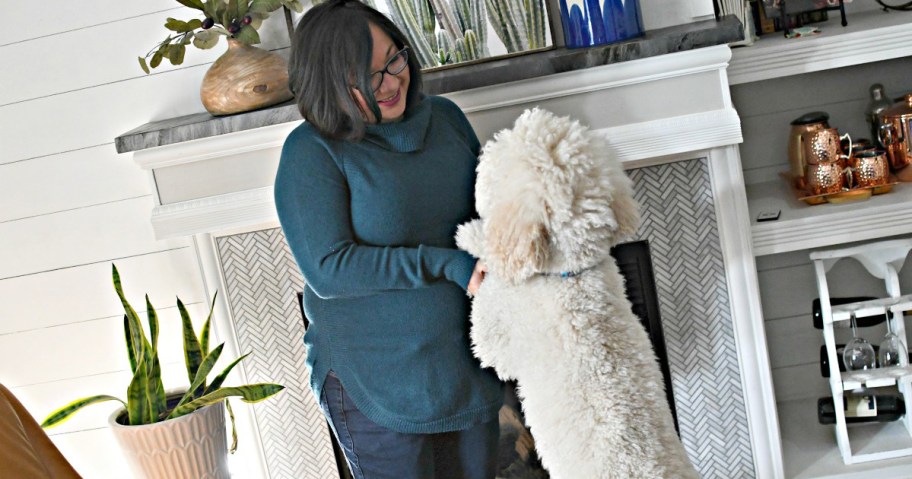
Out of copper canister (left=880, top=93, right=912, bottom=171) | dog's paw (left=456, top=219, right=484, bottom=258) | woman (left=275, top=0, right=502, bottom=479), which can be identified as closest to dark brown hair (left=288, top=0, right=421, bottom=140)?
woman (left=275, top=0, right=502, bottom=479)

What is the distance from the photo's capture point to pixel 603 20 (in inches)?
70.9

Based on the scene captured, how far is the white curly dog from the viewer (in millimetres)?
1215

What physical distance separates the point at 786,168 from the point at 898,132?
0.29 metres

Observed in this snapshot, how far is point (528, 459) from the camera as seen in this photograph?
2.04 meters

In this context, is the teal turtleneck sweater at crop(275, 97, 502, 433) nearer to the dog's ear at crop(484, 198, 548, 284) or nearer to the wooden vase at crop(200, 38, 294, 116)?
the dog's ear at crop(484, 198, 548, 284)

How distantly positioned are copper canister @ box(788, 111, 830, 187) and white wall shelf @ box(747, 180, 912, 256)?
123 millimetres

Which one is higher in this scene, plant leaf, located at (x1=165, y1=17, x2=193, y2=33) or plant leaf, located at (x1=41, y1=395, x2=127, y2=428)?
plant leaf, located at (x1=165, y1=17, x2=193, y2=33)

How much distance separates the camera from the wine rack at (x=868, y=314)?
1.96 metres

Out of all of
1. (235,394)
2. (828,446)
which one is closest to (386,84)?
(235,394)

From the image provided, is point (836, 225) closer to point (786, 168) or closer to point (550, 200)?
point (786, 168)

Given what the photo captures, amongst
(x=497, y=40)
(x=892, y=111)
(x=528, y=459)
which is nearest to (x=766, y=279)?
(x=892, y=111)

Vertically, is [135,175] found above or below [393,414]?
above

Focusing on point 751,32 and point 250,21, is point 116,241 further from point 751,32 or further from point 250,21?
point 751,32

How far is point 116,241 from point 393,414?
111cm
